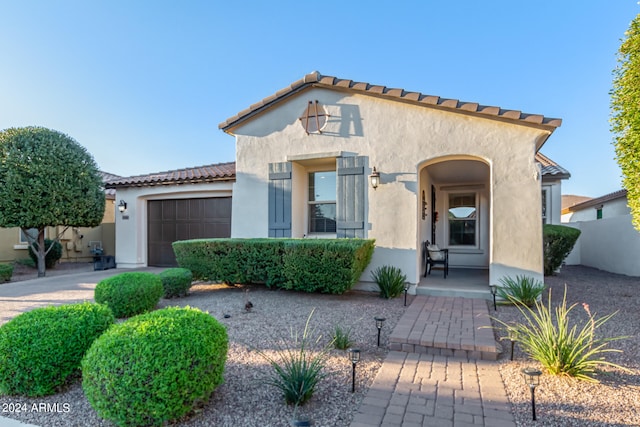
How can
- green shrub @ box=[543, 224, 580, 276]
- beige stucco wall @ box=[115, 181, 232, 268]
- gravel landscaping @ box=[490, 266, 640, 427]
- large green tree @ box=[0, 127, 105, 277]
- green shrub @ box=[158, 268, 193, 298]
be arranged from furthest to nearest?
beige stucco wall @ box=[115, 181, 232, 268], large green tree @ box=[0, 127, 105, 277], green shrub @ box=[543, 224, 580, 276], green shrub @ box=[158, 268, 193, 298], gravel landscaping @ box=[490, 266, 640, 427]

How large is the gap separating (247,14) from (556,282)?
1241 cm

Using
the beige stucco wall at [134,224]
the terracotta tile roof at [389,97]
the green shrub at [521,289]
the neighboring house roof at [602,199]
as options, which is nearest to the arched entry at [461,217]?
the terracotta tile roof at [389,97]

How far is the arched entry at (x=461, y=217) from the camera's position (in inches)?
429

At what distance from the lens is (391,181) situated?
7648 millimetres

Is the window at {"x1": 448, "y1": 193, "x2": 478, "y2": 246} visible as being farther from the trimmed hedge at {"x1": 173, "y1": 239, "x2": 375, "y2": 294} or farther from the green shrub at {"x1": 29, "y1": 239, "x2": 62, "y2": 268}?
the green shrub at {"x1": 29, "y1": 239, "x2": 62, "y2": 268}

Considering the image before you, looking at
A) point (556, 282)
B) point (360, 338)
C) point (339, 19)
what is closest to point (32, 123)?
point (339, 19)

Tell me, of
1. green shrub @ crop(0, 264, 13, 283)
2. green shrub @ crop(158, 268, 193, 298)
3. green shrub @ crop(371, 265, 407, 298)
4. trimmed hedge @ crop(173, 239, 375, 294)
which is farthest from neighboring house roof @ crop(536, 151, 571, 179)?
green shrub @ crop(0, 264, 13, 283)

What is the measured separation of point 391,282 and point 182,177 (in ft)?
27.6

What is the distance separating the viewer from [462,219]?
11750 mm

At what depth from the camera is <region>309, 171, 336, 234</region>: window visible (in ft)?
28.7

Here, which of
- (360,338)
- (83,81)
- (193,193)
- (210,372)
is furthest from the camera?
(193,193)

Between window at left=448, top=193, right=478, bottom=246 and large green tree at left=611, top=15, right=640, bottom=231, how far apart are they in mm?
6450

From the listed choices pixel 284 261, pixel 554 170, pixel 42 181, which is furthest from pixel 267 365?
pixel 554 170

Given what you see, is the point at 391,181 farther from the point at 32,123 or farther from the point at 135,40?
the point at 32,123
